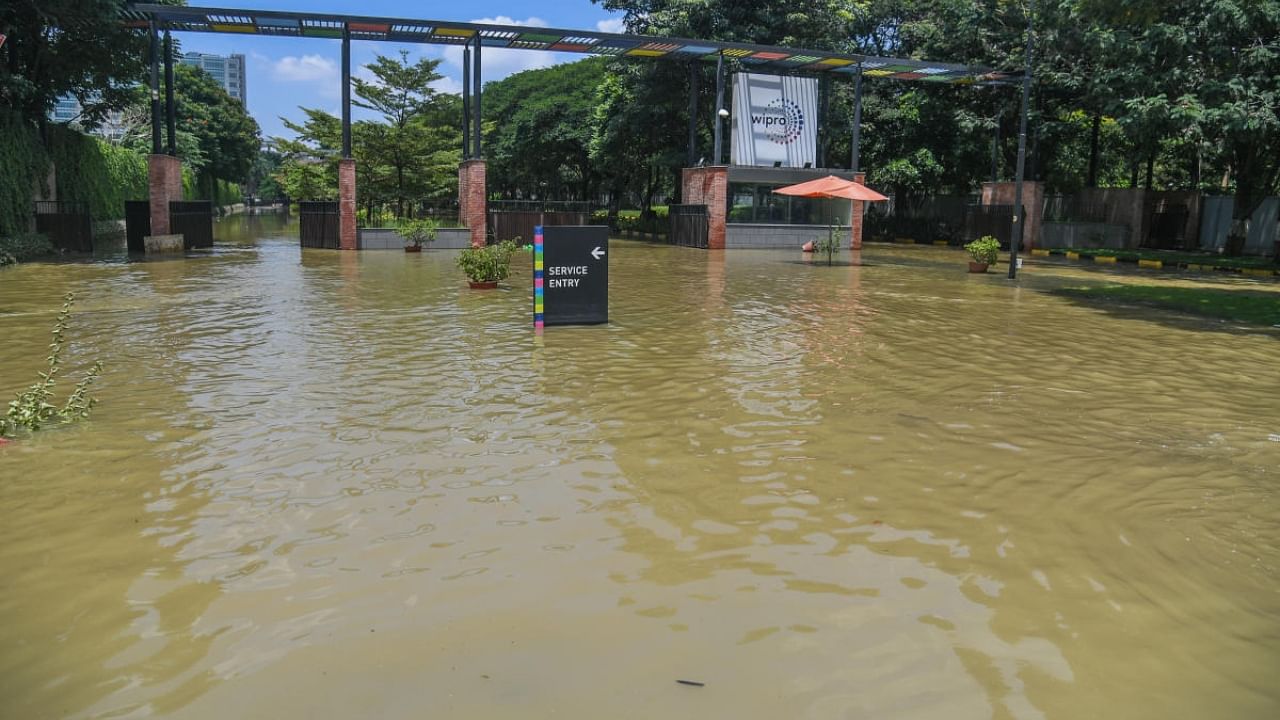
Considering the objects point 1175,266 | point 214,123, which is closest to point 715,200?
point 1175,266

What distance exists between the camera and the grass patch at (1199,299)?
16297mm

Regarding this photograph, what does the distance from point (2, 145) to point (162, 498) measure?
27916 mm

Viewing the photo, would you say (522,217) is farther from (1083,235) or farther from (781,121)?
(1083,235)

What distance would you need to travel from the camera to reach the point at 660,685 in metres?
3.64

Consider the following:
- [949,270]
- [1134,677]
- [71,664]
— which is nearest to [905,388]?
[1134,677]

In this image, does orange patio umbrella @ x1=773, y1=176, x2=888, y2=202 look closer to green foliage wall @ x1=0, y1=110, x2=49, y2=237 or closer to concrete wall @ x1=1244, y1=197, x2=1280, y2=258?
concrete wall @ x1=1244, y1=197, x2=1280, y2=258

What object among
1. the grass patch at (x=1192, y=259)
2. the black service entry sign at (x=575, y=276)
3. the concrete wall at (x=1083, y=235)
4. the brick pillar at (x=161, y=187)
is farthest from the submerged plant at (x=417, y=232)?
the concrete wall at (x=1083, y=235)

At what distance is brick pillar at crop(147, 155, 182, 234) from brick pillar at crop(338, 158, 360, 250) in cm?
529

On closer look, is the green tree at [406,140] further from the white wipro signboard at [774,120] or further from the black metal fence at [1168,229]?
the black metal fence at [1168,229]

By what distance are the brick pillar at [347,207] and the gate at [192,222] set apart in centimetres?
457

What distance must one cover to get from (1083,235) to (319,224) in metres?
30.7

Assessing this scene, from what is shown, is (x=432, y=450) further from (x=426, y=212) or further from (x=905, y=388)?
(x=426, y=212)

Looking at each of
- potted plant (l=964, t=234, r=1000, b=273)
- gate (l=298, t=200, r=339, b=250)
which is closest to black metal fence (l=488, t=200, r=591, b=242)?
gate (l=298, t=200, r=339, b=250)

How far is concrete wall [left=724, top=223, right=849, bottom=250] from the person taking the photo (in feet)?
115
